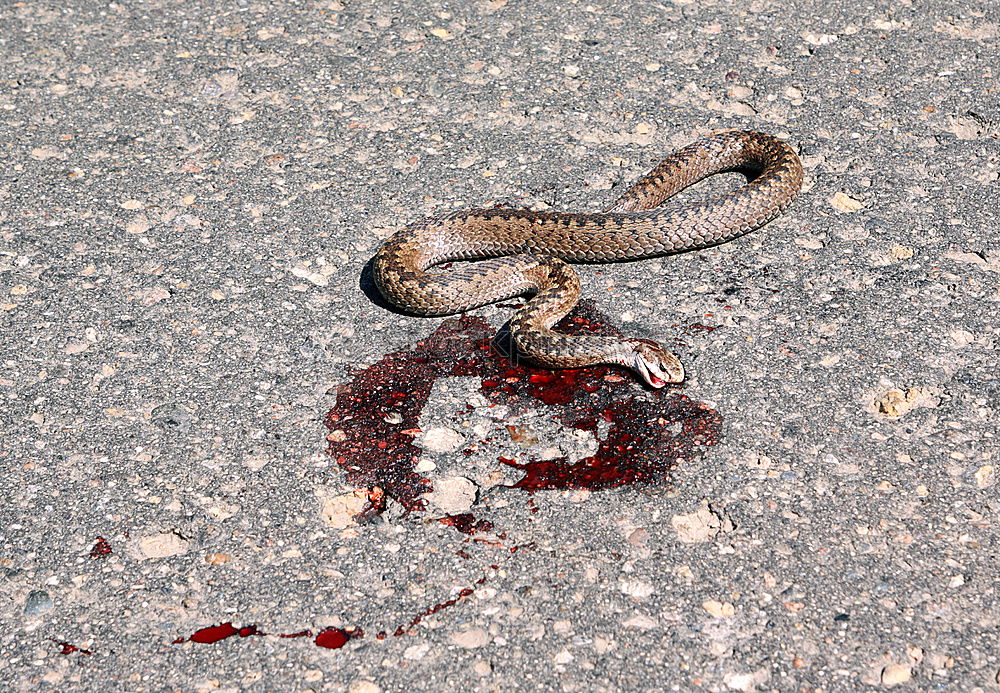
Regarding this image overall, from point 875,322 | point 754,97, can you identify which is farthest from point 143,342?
point 754,97

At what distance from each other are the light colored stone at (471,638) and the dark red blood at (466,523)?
19.2 inches

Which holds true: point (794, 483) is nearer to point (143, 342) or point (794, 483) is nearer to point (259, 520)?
point (259, 520)

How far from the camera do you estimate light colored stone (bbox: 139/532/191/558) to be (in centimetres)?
398

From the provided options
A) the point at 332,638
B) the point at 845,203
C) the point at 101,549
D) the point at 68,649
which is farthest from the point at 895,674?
the point at 845,203

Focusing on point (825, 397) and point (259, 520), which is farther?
point (825, 397)

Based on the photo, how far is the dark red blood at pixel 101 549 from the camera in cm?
398

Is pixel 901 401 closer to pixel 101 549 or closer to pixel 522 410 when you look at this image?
pixel 522 410

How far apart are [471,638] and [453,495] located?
739 mm

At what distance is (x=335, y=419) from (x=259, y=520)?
0.66 metres

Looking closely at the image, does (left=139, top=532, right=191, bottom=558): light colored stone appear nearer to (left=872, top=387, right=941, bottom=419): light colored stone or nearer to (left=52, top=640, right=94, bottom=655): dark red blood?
(left=52, top=640, right=94, bottom=655): dark red blood

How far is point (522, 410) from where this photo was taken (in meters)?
4.67

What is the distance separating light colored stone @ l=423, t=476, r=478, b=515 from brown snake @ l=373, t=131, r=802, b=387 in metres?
0.87

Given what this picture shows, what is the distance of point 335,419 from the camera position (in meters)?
4.64

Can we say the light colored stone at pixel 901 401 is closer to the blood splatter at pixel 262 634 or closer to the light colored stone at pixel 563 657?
the light colored stone at pixel 563 657
